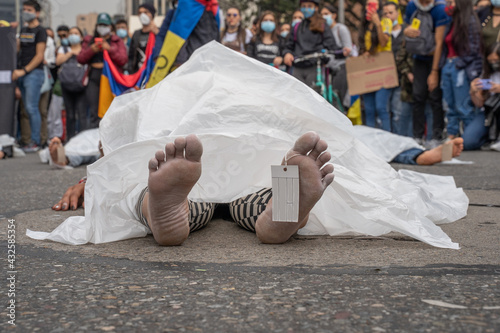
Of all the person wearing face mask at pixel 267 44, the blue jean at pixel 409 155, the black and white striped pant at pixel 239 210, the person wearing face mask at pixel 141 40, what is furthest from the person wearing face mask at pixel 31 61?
the black and white striped pant at pixel 239 210

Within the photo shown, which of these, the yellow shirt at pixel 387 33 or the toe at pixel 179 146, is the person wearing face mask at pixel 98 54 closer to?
the yellow shirt at pixel 387 33

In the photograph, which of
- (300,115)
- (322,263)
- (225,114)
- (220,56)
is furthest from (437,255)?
(220,56)

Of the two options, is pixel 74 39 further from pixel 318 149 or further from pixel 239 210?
pixel 318 149

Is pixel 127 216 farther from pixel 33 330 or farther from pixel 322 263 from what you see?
pixel 33 330

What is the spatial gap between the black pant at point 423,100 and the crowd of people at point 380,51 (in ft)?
0.03

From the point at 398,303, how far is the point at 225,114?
3.82ft

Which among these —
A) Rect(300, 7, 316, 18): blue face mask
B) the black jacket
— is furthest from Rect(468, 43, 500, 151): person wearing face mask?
Rect(300, 7, 316, 18): blue face mask

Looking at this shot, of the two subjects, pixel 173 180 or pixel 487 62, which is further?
pixel 487 62

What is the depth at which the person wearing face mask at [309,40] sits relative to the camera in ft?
22.3

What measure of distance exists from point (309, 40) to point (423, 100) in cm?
133

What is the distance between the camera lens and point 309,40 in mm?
6910

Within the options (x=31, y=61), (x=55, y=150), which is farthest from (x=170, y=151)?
(x=31, y=61)

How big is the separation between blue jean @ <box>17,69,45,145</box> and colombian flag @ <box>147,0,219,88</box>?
9.11 ft

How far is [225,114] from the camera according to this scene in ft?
8.17
